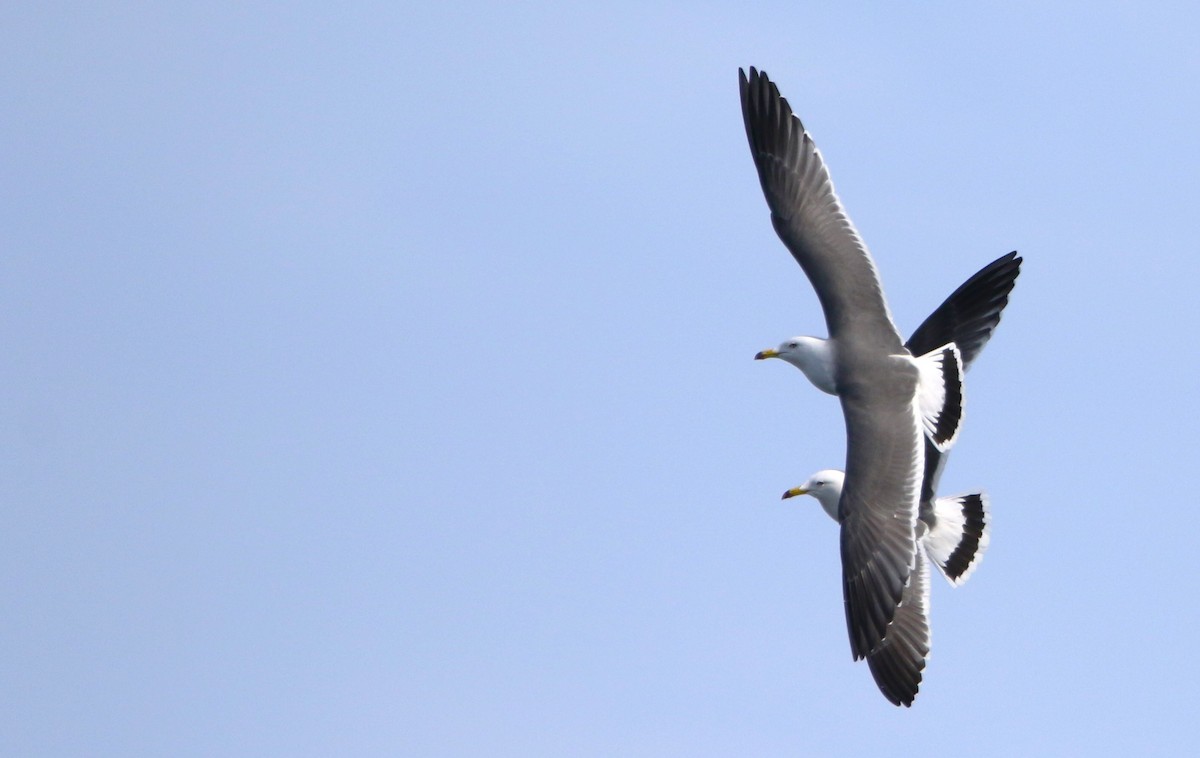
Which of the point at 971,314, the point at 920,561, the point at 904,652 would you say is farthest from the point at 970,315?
the point at 904,652

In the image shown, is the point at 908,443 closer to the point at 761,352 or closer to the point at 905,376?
the point at 905,376

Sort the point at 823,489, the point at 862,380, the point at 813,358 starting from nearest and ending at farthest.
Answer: the point at 862,380, the point at 813,358, the point at 823,489

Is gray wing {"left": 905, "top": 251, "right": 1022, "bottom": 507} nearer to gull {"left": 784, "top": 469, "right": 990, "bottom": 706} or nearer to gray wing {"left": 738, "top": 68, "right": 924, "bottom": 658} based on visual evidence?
gull {"left": 784, "top": 469, "right": 990, "bottom": 706}

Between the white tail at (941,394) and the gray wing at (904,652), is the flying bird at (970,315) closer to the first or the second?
the white tail at (941,394)

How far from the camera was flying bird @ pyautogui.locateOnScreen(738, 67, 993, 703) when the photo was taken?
16406mm

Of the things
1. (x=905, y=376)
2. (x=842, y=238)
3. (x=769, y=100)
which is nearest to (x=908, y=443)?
(x=905, y=376)

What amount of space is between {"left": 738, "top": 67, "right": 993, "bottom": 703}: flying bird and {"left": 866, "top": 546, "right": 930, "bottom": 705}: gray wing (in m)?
0.03

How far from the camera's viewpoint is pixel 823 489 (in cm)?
1997

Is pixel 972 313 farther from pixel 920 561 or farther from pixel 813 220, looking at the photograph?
pixel 920 561

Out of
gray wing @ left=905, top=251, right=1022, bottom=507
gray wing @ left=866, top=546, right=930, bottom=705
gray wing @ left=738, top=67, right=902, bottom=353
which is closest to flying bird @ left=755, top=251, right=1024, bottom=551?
gray wing @ left=905, top=251, right=1022, bottom=507

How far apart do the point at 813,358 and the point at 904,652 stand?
2.53 metres

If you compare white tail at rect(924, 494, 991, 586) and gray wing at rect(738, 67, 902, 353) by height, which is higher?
gray wing at rect(738, 67, 902, 353)

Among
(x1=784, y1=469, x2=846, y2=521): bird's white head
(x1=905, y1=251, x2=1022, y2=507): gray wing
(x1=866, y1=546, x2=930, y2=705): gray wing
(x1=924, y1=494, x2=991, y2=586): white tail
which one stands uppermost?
(x1=905, y1=251, x2=1022, y2=507): gray wing

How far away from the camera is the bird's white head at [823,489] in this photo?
782 inches
